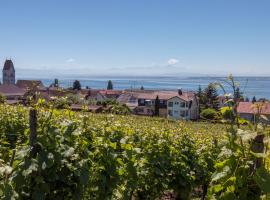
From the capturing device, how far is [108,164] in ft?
16.3

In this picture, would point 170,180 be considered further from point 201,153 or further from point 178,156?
point 201,153

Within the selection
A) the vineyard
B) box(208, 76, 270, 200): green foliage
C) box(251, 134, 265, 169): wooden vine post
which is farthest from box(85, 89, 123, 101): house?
box(251, 134, 265, 169): wooden vine post

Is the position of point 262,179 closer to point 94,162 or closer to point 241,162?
point 241,162

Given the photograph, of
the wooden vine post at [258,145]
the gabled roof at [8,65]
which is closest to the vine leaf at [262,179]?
the wooden vine post at [258,145]

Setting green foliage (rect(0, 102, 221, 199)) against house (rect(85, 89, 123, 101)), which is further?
house (rect(85, 89, 123, 101))

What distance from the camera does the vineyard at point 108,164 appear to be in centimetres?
286

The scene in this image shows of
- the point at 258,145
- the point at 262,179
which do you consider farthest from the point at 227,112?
the point at 262,179

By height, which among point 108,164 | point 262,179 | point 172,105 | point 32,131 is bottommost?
point 172,105

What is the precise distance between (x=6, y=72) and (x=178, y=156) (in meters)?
123

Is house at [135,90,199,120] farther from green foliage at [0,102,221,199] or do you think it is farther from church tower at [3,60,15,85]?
church tower at [3,60,15,85]

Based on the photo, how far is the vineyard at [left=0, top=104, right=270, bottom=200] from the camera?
2863 millimetres

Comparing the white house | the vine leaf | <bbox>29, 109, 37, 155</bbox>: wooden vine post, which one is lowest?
the white house

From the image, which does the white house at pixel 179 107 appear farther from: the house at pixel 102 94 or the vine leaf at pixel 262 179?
the vine leaf at pixel 262 179

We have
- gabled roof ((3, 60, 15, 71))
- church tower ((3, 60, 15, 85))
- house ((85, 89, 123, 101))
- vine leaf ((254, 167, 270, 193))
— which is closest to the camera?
vine leaf ((254, 167, 270, 193))
